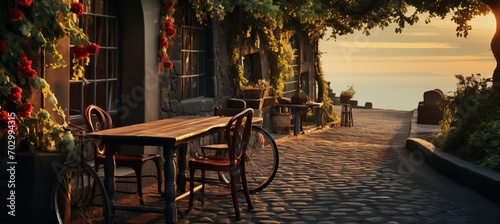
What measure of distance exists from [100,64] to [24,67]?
243 centimetres

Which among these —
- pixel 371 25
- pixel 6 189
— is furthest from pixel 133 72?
pixel 371 25

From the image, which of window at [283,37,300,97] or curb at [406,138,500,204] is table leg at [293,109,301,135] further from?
curb at [406,138,500,204]

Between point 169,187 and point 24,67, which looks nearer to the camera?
point 24,67

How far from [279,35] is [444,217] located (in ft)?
33.2

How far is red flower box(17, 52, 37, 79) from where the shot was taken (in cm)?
636

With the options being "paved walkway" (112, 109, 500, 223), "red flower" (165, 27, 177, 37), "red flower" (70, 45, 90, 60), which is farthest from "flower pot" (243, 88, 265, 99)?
"red flower" (70, 45, 90, 60)

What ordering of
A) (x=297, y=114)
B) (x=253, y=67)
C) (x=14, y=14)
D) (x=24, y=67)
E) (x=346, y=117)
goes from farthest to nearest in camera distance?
(x=346, y=117) → (x=297, y=114) → (x=253, y=67) → (x=24, y=67) → (x=14, y=14)

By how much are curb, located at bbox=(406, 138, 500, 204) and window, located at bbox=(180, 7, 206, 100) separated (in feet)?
12.2

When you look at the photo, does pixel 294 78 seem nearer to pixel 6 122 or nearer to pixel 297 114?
pixel 297 114

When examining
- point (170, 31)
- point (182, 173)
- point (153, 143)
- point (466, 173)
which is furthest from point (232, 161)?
point (466, 173)

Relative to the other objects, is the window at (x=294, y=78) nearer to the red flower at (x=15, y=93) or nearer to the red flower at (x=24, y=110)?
the red flower at (x=24, y=110)

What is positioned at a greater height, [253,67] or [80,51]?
[253,67]

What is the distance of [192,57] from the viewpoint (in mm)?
11484

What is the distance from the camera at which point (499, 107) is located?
11672 mm
